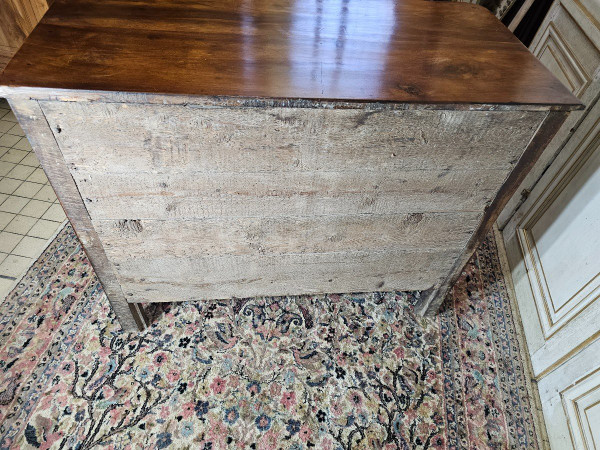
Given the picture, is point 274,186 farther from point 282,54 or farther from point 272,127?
point 282,54

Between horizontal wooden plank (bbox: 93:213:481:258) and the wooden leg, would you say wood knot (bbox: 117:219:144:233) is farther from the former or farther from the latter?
the wooden leg

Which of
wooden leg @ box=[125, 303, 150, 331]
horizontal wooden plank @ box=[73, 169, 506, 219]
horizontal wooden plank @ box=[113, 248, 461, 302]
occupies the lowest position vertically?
wooden leg @ box=[125, 303, 150, 331]

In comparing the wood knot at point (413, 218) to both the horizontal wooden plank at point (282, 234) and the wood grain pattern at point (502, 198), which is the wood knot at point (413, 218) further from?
the wood grain pattern at point (502, 198)

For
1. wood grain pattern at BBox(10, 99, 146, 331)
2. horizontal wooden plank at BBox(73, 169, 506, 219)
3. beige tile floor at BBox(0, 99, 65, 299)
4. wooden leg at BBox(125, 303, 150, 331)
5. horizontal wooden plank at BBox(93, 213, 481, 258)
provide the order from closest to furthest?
wood grain pattern at BBox(10, 99, 146, 331), horizontal wooden plank at BBox(73, 169, 506, 219), horizontal wooden plank at BBox(93, 213, 481, 258), wooden leg at BBox(125, 303, 150, 331), beige tile floor at BBox(0, 99, 65, 299)

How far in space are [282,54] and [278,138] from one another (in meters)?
0.22

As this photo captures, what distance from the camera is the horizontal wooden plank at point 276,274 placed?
119 centimetres

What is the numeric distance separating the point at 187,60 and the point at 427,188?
0.65 meters

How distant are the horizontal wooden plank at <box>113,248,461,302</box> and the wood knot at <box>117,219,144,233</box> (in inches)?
4.3

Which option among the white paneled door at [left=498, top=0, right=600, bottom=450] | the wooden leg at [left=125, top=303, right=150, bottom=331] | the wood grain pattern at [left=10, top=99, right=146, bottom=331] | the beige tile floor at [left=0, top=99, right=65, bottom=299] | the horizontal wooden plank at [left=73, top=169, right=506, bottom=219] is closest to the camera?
the wood grain pattern at [left=10, top=99, right=146, bottom=331]

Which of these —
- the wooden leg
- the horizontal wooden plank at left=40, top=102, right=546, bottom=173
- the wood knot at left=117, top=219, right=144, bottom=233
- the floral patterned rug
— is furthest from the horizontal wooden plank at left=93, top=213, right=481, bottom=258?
the floral patterned rug

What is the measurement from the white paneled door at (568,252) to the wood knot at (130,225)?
1.26m

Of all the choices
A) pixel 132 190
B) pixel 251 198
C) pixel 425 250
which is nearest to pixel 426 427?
pixel 425 250

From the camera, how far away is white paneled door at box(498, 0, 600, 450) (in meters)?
1.17

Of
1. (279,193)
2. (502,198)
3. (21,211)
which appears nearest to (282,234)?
(279,193)
